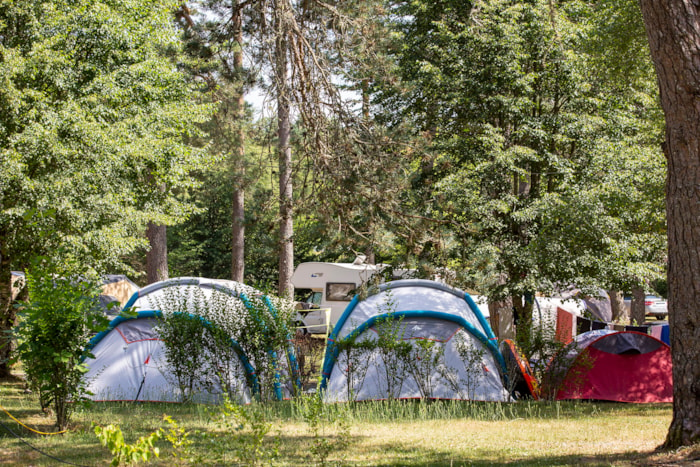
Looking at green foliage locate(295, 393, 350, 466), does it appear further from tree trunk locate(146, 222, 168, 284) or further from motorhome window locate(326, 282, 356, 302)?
motorhome window locate(326, 282, 356, 302)

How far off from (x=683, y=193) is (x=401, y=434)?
349 centimetres

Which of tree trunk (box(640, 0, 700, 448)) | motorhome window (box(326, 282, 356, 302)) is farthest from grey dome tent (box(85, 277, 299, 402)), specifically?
motorhome window (box(326, 282, 356, 302))

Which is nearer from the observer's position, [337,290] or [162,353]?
[162,353]

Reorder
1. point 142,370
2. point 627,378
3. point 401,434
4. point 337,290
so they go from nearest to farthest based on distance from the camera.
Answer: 1. point 401,434
2. point 142,370
3. point 627,378
4. point 337,290

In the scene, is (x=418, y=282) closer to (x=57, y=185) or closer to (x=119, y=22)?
(x=57, y=185)

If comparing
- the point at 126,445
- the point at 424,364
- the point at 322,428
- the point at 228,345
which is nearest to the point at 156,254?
the point at 228,345

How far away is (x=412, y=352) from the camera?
8352mm

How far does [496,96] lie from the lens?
36.9 feet

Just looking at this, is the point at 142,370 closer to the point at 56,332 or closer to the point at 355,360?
the point at 56,332

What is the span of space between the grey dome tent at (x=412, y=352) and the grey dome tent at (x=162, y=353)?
761mm

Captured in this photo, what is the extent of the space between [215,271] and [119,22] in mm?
22028

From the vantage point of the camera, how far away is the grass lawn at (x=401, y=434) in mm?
5055

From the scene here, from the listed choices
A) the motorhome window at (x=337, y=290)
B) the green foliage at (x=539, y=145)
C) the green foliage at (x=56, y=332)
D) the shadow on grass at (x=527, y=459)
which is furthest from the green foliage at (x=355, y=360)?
the motorhome window at (x=337, y=290)

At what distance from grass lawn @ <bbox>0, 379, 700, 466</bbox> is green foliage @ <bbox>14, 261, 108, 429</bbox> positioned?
1.63 ft
